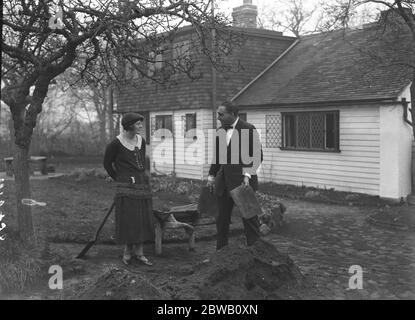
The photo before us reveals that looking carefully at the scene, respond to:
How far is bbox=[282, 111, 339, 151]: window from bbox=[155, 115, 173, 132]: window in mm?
4962

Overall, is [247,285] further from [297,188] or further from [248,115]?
[248,115]

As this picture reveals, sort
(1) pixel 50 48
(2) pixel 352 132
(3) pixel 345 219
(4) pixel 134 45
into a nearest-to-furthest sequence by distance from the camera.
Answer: (4) pixel 134 45 < (1) pixel 50 48 < (3) pixel 345 219 < (2) pixel 352 132

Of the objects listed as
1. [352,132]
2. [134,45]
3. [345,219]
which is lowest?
[345,219]

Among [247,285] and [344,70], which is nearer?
[247,285]

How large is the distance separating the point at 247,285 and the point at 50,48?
4532mm

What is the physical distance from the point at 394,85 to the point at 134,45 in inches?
326

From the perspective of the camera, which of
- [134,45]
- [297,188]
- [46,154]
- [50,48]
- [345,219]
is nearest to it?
[134,45]

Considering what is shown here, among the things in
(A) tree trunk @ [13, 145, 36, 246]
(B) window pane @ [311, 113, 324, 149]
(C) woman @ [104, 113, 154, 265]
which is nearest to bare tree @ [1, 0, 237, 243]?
(A) tree trunk @ [13, 145, 36, 246]

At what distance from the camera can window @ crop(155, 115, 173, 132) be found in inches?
770

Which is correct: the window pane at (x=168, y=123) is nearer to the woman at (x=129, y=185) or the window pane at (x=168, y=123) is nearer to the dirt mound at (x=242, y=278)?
the woman at (x=129, y=185)

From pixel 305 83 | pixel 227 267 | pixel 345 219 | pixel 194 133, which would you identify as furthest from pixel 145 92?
pixel 227 267

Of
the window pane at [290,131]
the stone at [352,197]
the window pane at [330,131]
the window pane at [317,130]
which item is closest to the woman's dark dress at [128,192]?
the stone at [352,197]

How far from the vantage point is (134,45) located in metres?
6.88

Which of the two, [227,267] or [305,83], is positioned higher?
[305,83]
